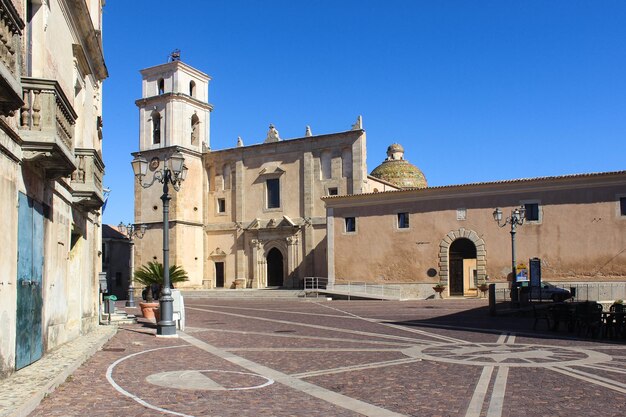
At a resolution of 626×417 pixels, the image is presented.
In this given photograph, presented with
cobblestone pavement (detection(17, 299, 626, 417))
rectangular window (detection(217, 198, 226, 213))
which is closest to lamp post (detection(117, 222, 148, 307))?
rectangular window (detection(217, 198, 226, 213))

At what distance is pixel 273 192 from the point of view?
50.8 meters

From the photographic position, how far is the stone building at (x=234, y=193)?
48.1m

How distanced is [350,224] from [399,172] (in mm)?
22524

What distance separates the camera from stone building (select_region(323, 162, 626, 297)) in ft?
114

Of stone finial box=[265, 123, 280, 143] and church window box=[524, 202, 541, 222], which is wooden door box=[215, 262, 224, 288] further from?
church window box=[524, 202, 541, 222]

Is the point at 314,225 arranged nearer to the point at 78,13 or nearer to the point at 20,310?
the point at 78,13

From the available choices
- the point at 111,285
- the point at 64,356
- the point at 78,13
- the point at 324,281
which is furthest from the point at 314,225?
the point at 64,356

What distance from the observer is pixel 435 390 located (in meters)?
8.88

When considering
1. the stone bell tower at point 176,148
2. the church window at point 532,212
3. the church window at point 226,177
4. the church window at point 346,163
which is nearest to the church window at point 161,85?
the stone bell tower at point 176,148

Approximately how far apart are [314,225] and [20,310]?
125ft

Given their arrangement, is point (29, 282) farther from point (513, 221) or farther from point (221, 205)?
point (221, 205)

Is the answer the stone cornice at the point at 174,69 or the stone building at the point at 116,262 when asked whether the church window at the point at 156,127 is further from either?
the stone building at the point at 116,262

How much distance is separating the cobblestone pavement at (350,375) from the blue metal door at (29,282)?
928 millimetres

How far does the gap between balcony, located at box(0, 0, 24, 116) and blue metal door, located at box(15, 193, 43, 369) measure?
8.32 ft
